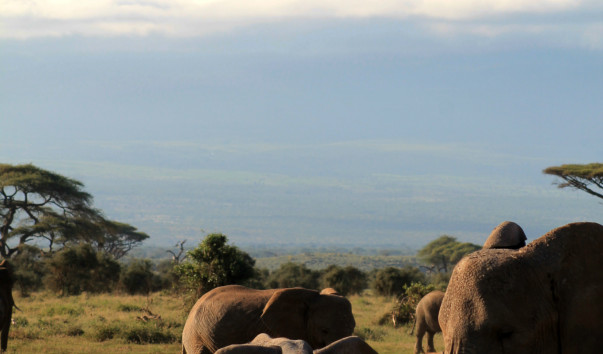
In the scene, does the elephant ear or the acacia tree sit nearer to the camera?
the elephant ear

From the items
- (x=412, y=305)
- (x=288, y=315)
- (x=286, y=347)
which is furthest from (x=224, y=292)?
(x=412, y=305)

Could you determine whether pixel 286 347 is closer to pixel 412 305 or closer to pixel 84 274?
pixel 412 305

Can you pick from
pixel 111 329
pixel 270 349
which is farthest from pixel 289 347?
pixel 111 329

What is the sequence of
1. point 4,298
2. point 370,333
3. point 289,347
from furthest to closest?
1. point 370,333
2. point 4,298
3. point 289,347

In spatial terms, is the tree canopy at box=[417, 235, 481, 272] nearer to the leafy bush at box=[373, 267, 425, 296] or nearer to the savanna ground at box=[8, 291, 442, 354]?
the leafy bush at box=[373, 267, 425, 296]

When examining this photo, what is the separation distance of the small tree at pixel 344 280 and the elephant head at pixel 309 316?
93.0 ft

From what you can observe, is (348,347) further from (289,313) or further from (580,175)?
(580,175)

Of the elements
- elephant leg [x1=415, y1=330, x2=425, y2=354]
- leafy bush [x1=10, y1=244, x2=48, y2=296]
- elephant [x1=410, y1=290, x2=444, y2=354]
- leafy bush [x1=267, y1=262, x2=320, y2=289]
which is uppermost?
elephant [x1=410, y1=290, x2=444, y2=354]

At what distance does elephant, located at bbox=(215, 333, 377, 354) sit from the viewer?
14.3ft

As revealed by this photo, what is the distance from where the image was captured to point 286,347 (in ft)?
14.8

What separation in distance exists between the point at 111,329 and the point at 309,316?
36.1ft

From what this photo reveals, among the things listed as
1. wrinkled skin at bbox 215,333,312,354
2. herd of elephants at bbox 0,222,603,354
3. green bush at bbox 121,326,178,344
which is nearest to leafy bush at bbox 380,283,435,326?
green bush at bbox 121,326,178,344

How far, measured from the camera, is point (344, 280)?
3781 cm

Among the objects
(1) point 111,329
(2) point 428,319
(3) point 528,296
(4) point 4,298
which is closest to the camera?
(3) point 528,296
